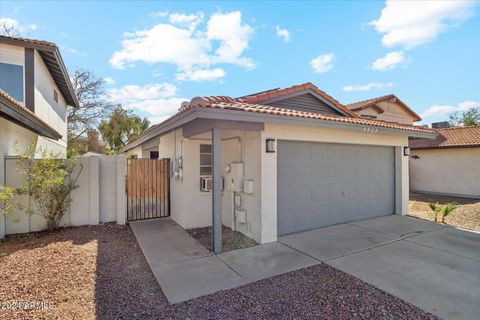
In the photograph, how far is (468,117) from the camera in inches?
1375

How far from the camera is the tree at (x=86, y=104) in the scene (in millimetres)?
24969

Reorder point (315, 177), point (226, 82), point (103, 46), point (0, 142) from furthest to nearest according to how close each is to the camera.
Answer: point (226, 82) → point (103, 46) → point (315, 177) → point (0, 142)

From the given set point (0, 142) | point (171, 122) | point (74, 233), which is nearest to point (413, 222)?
point (171, 122)

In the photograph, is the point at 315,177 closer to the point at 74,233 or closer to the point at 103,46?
the point at 74,233

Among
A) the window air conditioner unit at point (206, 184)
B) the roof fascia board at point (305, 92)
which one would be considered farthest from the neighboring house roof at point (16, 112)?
the roof fascia board at point (305, 92)

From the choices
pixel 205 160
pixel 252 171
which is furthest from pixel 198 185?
pixel 252 171

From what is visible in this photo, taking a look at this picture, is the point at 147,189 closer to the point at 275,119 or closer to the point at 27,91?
the point at 27,91

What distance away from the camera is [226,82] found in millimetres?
15125

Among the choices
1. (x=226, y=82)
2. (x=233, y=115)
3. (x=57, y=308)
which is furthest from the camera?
(x=226, y=82)

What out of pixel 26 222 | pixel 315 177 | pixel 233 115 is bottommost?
pixel 26 222

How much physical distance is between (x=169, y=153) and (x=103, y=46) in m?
7.07

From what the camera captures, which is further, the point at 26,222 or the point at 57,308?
the point at 26,222

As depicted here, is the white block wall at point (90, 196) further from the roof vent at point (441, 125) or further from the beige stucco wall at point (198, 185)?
the roof vent at point (441, 125)

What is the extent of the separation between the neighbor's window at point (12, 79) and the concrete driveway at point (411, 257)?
9.52 m
